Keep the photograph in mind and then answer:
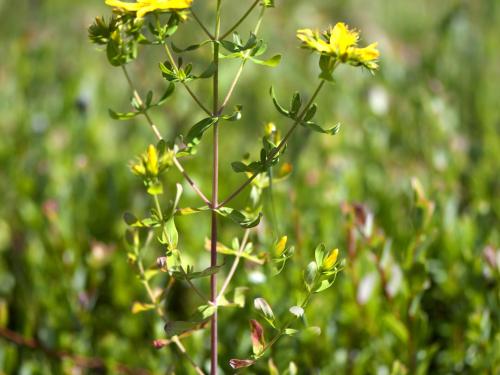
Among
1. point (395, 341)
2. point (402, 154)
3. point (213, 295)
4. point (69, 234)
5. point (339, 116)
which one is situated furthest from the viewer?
point (339, 116)

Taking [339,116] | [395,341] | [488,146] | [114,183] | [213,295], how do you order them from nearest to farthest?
[213,295], [395,341], [114,183], [488,146], [339,116]

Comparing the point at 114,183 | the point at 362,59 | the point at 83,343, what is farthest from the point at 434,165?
the point at 362,59

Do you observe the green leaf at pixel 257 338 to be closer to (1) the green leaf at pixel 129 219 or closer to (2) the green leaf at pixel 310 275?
(2) the green leaf at pixel 310 275

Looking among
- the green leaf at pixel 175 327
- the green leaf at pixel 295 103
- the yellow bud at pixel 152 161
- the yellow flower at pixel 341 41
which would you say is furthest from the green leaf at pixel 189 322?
the yellow flower at pixel 341 41

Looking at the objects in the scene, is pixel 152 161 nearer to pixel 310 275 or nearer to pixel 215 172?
pixel 215 172

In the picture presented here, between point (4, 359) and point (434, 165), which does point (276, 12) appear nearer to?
point (434, 165)

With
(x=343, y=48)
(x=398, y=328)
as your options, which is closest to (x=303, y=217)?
(x=398, y=328)

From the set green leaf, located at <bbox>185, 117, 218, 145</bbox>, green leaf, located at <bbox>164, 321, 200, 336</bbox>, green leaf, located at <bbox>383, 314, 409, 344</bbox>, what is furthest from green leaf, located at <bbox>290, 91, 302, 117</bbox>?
green leaf, located at <bbox>383, 314, 409, 344</bbox>
